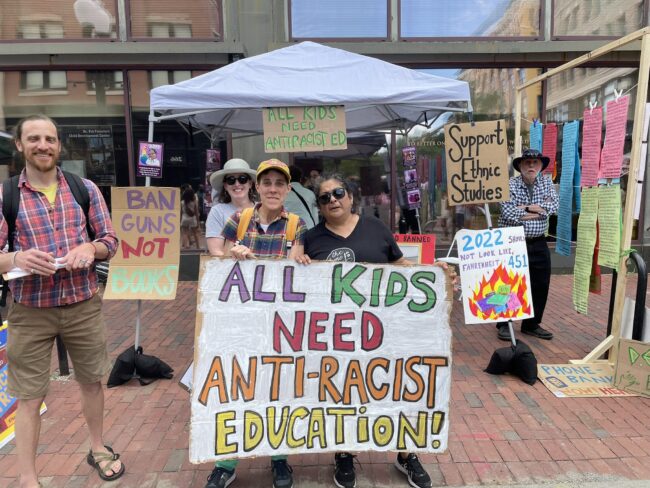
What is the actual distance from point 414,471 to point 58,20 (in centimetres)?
797

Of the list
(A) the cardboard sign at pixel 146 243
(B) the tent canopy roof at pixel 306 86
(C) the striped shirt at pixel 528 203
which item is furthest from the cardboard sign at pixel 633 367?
(A) the cardboard sign at pixel 146 243

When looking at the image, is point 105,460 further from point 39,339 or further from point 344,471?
point 344,471

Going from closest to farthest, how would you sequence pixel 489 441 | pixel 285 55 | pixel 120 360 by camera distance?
pixel 489 441 < pixel 120 360 < pixel 285 55

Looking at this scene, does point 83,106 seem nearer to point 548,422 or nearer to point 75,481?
point 75,481

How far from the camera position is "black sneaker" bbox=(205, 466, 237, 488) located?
2.50 metres

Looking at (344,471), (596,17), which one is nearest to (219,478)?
(344,471)

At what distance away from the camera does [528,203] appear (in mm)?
4570

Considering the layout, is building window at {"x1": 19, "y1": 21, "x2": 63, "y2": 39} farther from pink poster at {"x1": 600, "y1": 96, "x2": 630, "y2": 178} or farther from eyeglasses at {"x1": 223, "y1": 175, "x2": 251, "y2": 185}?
Result: pink poster at {"x1": 600, "y1": 96, "x2": 630, "y2": 178}

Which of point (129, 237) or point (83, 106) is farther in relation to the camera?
point (83, 106)

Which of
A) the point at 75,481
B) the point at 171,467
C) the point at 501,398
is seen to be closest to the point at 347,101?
the point at 501,398

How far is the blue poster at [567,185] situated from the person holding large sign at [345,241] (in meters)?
2.80

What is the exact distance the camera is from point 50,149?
2289 millimetres

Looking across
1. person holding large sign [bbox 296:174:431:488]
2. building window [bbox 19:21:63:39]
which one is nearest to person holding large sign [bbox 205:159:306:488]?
person holding large sign [bbox 296:174:431:488]

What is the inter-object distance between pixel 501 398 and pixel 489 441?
0.64 metres
